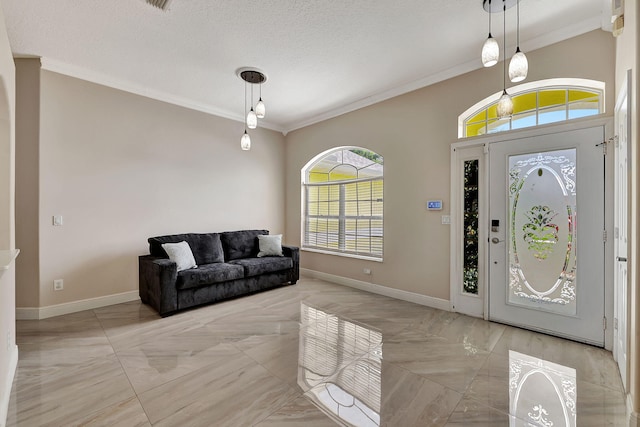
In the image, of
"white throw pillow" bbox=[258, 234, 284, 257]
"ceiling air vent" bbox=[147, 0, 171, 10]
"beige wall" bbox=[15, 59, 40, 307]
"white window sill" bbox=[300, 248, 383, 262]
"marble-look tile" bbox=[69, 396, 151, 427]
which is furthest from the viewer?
"white throw pillow" bbox=[258, 234, 284, 257]

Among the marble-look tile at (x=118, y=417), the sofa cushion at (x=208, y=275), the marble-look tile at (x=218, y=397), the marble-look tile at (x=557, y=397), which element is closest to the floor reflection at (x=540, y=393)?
the marble-look tile at (x=557, y=397)

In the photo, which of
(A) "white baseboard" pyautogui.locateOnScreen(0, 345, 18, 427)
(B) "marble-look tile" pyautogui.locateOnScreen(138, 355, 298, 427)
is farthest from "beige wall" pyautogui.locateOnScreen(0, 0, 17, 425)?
(B) "marble-look tile" pyautogui.locateOnScreen(138, 355, 298, 427)

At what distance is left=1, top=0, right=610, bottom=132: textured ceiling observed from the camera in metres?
2.48

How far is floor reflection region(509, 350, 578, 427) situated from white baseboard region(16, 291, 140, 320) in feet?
14.7

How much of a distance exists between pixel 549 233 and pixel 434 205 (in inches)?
48.2

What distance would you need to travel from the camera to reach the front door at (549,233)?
8.77ft

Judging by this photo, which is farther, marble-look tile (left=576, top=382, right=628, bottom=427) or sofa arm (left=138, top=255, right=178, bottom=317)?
sofa arm (left=138, top=255, right=178, bottom=317)

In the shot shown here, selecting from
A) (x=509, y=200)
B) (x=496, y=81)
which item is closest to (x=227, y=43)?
(x=496, y=81)

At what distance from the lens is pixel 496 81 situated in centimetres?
321

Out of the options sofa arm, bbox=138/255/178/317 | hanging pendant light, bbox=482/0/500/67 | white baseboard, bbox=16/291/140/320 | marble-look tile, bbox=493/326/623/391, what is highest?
hanging pendant light, bbox=482/0/500/67

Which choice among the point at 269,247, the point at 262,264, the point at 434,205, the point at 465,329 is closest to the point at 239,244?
the point at 269,247

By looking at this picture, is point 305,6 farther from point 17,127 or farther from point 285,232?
point 285,232

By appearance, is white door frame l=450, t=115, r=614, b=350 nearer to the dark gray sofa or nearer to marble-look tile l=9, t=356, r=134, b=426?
the dark gray sofa

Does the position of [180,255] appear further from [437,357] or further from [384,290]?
[437,357]
